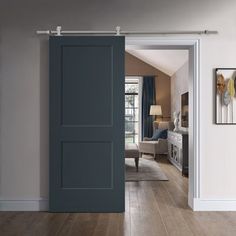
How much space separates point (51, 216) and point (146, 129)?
709cm

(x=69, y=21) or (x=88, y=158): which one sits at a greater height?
(x=69, y=21)

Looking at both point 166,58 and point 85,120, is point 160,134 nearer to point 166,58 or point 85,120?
point 166,58

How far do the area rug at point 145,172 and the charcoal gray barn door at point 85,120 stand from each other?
7.36 feet

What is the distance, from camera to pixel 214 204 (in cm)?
413

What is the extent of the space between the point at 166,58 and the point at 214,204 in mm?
5425

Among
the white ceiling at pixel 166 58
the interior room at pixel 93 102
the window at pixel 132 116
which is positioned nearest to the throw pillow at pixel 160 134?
the window at pixel 132 116

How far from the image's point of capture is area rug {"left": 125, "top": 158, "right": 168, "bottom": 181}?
20.9 ft

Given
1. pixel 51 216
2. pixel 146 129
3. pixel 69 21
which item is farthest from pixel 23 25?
pixel 146 129

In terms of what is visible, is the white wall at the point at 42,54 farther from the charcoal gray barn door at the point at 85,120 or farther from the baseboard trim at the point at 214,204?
the baseboard trim at the point at 214,204

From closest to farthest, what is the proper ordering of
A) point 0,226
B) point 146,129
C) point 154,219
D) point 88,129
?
point 0,226 < point 154,219 < point 88,129 < point 146,129

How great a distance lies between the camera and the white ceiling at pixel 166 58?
8.03 meters

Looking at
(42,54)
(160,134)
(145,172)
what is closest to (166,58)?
(160,134)

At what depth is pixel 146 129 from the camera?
1078cm

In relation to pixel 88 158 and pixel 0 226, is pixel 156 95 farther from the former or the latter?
pixel 0 226
